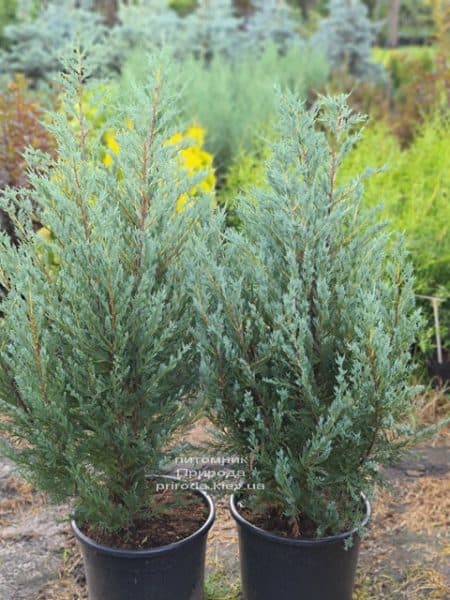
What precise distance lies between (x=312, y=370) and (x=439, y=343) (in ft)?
6.72

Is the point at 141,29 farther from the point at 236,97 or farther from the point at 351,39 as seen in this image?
the point at 351,39

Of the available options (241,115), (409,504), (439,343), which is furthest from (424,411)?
(241,115)

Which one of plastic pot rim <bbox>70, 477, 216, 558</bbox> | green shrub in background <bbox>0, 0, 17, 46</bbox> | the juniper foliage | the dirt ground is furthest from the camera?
green shrub in background <bbox>0, 0, 17, 46</bbox>

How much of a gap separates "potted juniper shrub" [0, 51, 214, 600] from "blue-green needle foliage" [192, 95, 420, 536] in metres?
0.17

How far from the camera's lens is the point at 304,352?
231 centimetres

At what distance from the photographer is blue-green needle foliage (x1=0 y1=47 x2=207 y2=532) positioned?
7.61 feet

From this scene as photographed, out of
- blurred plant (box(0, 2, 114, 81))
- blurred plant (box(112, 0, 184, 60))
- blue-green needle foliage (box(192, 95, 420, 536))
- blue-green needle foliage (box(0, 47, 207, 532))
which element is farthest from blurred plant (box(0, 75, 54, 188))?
blurred plant (box(112, 0, 184, 60))

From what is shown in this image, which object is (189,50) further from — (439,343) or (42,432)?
(42,432)

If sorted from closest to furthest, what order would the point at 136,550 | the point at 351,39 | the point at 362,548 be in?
the point at 136,550 → the point at 362,548 → the point at 351,39

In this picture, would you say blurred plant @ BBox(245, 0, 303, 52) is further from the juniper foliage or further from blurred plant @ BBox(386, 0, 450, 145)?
blurred plant @ BBox(386, 0, 450, 145)

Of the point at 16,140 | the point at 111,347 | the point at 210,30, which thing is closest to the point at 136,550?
the point at 111,347

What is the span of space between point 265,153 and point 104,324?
3164mm

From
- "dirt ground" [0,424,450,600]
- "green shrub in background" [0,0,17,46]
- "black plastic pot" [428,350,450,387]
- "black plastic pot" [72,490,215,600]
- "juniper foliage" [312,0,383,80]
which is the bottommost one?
"dirt ground" [0,424,450,600]

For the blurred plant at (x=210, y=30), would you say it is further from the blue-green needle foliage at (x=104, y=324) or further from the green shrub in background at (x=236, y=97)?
the blue-green needle foliage at (x=104, y=324)
